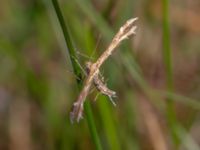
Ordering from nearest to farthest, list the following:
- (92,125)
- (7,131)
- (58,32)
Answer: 1. (92,125)
2. (58,32)
3. (7,131)

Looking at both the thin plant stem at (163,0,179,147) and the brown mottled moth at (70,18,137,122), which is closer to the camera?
the brown mottled moth at (70,18,137,122)

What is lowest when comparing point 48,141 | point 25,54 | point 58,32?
point 48,141

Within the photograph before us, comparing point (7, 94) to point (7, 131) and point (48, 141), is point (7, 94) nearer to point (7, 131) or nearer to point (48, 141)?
point (7, 131)

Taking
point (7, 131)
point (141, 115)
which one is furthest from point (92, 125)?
point (7, 131)

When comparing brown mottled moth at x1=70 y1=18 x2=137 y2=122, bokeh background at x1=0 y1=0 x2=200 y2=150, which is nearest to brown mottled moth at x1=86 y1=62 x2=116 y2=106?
brown mottled moth at x1=70 y1=18 x2=137 y2=122

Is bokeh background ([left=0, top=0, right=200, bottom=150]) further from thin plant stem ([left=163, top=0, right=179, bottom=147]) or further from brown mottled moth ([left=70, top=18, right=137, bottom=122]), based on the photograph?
brown mottled moth ([left=70, top=18, right=137, bottom=122])

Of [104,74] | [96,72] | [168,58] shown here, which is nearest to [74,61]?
[96,72]

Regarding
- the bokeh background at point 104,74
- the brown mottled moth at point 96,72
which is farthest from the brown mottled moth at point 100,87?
the bokeh background at point 104,74
